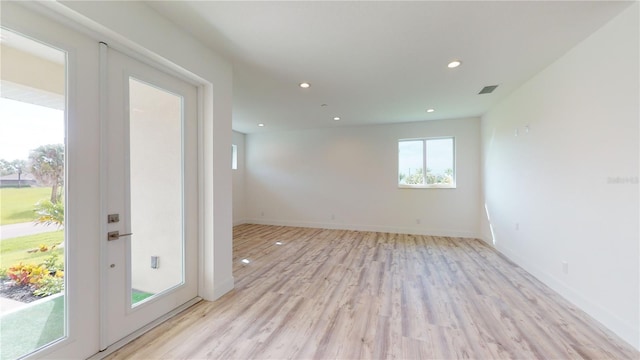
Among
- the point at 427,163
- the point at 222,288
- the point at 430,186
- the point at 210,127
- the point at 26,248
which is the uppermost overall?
the point at 210,127

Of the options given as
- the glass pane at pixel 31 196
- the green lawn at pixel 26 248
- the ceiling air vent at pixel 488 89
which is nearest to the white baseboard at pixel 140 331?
the glass pane at pixel 31 196

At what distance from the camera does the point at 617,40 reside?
1.82 metres

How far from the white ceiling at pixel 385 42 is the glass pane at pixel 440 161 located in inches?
62.8

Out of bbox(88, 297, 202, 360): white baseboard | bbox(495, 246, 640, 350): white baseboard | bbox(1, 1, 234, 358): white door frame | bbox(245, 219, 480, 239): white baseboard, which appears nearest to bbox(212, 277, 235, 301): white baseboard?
bbox(88, 297, 202, 360): white baseboard

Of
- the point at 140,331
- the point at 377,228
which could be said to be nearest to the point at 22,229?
the point at 140,331

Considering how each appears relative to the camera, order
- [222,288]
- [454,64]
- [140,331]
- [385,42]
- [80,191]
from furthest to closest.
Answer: [454,64] < [222,288] < [385,42] < [140,331] < [80,191]

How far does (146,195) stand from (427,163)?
5.29m

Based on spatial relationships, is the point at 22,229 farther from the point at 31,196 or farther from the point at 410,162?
the point at 410,162

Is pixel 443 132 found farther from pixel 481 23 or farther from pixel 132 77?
pixel 132 77

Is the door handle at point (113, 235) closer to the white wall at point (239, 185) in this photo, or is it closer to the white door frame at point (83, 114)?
the white door frame at point (83, 114)

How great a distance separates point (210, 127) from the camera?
7.60 feet

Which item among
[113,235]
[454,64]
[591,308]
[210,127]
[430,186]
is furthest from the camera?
[430,186]

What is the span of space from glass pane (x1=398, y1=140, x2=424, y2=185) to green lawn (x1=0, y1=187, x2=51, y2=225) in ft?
18.1

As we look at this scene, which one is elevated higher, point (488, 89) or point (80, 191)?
point (488, 89)
